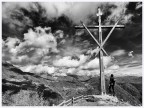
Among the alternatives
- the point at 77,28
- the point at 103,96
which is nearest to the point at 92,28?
the point at 77,28

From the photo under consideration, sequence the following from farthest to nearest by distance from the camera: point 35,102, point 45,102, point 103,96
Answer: point 45,102, point 35,102, point 103,96

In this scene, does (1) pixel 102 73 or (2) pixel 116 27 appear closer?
(1) pixel 102 73

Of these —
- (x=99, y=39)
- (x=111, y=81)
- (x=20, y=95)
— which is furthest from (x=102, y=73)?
(x=20, y=95)

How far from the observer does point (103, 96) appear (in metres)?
11.3

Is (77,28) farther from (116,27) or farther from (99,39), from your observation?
(116,27)

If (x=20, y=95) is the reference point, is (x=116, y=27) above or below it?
above

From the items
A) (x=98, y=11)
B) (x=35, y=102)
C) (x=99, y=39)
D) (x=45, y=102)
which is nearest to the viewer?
(x=99, y=39)

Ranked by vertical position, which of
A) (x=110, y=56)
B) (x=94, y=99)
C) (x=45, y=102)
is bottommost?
(x=45, y=102)

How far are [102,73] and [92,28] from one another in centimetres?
337

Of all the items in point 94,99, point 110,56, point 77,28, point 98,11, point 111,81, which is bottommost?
point 94,99

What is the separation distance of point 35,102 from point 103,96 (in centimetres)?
16494

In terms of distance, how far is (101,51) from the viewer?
1230cm

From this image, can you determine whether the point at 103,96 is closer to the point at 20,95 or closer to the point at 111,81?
the point at 111,81

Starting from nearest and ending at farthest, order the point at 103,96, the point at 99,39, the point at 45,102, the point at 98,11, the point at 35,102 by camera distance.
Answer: the point at 103,96 → the point at 99,39 → the point at 98,11 → the point at 35,102 → the point at 45,102
